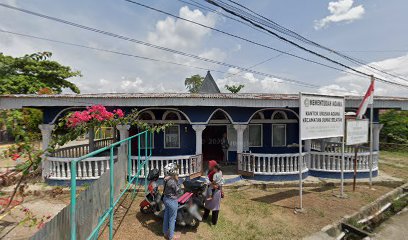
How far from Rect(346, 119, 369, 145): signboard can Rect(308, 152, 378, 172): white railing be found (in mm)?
1264

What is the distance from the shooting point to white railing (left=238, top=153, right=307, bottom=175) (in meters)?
8.75

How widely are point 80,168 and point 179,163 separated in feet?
11.4

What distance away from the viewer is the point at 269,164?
344 inches

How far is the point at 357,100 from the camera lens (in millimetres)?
9414

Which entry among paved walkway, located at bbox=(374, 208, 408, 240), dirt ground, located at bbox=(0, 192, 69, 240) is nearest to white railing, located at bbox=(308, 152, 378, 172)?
paved walkway, located at bbox=(374, 208, 408, 240)

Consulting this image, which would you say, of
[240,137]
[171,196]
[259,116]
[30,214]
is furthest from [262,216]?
[259,116]

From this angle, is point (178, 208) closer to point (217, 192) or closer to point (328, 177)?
point (217, 192)

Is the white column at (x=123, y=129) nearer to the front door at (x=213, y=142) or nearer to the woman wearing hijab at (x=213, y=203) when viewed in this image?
the woman wearing hijab at (x=213, y=203)

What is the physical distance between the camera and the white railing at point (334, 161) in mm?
9219

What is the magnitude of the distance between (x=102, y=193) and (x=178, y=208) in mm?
1777

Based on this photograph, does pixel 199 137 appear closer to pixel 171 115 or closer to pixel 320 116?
pixel 171 115

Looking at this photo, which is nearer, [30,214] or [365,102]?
[30,214]

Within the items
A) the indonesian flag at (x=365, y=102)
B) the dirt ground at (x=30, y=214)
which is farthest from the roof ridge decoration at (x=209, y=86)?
the dirt ground at (x=30, y=214)

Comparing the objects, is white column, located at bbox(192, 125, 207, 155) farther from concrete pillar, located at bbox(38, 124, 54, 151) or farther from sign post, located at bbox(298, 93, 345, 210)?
concrete pillar, located at bbox(38, 124, 54, 151)
